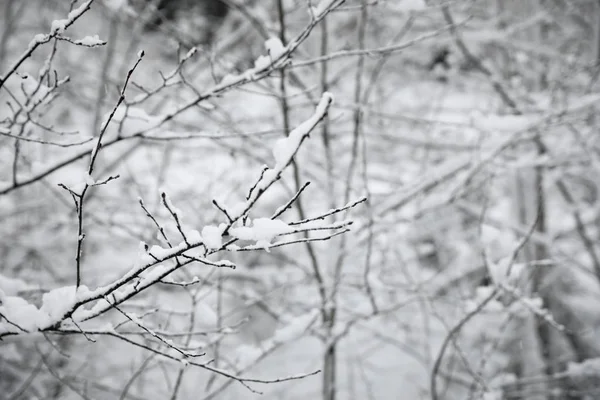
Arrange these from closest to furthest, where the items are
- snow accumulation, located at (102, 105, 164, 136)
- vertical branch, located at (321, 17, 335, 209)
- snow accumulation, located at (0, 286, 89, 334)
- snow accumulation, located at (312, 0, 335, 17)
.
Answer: snow accumulation, located at (0, 286, 89, 334)
snow accumulation, located at (312, 0, 335, 17)
snow accumulation, located at (102, 105, 164, 136)
vertical branch, located at (321, 17, 335, 209)

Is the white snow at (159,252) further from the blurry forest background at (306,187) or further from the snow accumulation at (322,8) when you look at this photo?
the snow accumulation at (322,8)

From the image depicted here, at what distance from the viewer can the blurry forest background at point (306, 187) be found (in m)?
1.44

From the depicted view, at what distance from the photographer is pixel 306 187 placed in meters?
0.92

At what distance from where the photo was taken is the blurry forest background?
4.71 feet

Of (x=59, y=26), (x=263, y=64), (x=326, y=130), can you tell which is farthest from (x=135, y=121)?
(x=326, y=130)

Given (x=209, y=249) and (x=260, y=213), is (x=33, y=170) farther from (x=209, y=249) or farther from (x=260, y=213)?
(x=260, y=213)

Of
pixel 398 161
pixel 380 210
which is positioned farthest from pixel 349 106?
pixel 398 161

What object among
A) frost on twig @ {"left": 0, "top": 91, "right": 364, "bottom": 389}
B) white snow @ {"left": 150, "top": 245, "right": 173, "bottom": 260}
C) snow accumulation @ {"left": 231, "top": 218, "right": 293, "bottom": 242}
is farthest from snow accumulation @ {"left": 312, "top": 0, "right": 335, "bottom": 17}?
white snow @ {"left": 150, "top": 245, "right": 173, "bottom": 260}

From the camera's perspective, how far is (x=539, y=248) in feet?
14.7

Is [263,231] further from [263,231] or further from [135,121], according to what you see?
[135,121]

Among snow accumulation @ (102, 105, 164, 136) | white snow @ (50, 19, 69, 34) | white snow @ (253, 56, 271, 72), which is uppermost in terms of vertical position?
white snow @ (253, 56, 271, 72)

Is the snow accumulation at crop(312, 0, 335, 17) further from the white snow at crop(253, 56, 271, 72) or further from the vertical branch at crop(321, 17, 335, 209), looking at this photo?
the vertical branch at crop(321, 17, 335, 209)

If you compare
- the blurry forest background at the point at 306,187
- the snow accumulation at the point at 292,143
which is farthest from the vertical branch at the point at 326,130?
the snow accumulation at the point at 292,143

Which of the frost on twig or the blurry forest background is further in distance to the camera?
the blurry forest background
